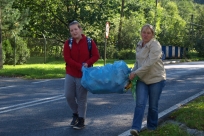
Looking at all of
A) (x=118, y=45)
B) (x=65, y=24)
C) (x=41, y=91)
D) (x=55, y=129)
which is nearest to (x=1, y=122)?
(x=55, y=129)

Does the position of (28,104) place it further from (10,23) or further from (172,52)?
(172,52)

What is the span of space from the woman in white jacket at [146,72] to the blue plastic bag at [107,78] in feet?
0.66

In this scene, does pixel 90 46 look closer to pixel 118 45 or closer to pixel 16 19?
pixel 16 19

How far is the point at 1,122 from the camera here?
24.9 feet

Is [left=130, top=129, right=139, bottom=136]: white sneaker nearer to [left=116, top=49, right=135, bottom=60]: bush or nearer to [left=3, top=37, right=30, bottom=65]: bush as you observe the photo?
[left=3, top=37, right=30, bottom=65]: bush

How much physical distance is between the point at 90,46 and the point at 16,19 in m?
21.3

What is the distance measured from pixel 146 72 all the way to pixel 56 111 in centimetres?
328

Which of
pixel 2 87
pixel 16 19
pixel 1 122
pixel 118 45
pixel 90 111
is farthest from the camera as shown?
pixel 118 45

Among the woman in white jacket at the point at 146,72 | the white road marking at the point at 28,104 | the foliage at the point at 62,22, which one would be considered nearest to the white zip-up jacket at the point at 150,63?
the woman in white jacket at the point at 146,72

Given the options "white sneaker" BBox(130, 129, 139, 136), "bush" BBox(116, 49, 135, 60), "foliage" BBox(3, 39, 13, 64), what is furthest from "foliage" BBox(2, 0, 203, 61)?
"white sneaker" BBox(130, 129, 139, 136)

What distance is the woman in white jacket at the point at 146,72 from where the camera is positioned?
6141 mm

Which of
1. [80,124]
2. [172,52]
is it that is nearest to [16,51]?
[80,124]

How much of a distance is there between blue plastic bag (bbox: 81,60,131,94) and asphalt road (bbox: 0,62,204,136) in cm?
87

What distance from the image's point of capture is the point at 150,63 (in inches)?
240
